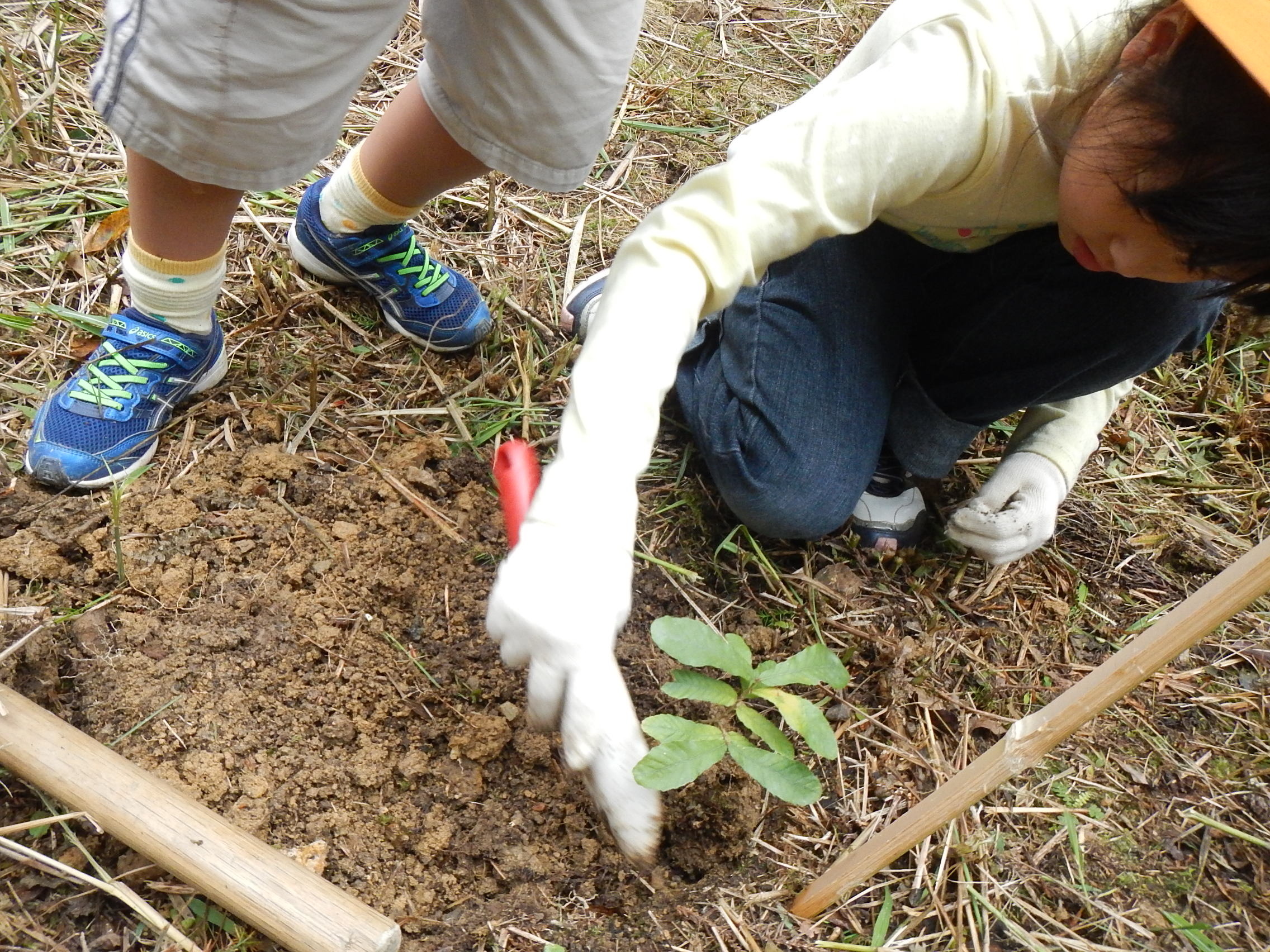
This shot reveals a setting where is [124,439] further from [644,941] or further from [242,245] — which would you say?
[644,941]

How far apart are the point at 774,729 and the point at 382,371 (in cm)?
93

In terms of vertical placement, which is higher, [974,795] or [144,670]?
[974,795]

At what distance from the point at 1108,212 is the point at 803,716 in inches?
26.2

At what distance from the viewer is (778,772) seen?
3.18 feet

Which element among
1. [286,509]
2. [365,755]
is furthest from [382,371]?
[365,755]

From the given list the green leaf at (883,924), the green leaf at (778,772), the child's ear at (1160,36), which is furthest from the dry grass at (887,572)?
the child's ear at (1160,36)

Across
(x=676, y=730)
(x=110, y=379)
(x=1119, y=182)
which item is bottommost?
(x=110, y=379)

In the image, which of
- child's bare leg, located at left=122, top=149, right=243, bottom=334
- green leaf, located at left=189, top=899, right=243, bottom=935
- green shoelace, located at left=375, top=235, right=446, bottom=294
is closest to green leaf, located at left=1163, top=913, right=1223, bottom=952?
green leaf, located at left=189, top=899, right=243, bottom=935

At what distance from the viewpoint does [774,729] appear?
1.01 meters

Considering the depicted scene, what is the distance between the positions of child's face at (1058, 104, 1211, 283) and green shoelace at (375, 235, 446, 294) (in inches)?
38.6

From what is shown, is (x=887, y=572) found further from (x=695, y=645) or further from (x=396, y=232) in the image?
(x=396, y=232)

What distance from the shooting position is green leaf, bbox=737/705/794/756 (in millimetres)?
1003

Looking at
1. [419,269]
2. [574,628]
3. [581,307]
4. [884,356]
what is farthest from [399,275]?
[574,628]

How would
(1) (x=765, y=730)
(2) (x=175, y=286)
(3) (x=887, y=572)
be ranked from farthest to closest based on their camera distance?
1. (3) (x=887, y=572)
2. (2) (x=175, y=286)
3. (1) (x=765, y=730)
